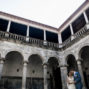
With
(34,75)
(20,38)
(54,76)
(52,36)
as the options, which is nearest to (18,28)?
(20,38)

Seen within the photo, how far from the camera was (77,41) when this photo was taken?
10508 mm

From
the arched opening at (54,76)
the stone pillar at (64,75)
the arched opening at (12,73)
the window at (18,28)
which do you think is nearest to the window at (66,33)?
the arched opening at (54,76)

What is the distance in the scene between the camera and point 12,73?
36.4 feet

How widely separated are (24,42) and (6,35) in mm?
1934

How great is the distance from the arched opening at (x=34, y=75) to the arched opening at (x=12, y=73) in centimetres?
104

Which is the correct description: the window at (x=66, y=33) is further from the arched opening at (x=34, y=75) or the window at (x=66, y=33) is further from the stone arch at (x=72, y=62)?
the arched opening at (x=34, y=75)

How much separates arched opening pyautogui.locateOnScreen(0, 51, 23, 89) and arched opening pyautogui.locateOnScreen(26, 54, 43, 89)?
1.04 meters

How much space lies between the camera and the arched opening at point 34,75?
1147cm

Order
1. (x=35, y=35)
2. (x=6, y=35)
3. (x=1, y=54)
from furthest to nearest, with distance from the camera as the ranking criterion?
(x=35, y=35) → (x=6, y=35) → (x=1, y=54)

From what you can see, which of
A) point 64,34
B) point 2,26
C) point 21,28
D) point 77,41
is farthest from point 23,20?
point 77,41

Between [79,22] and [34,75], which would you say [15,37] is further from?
[79,22]

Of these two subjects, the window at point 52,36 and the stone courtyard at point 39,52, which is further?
the window at point 52,36

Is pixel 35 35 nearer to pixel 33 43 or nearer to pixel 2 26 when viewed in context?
pixel 33 43

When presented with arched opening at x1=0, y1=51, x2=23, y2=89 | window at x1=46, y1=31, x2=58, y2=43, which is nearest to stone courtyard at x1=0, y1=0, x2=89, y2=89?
arched opening at x1=0, y1=51, x2=23, y2=89
